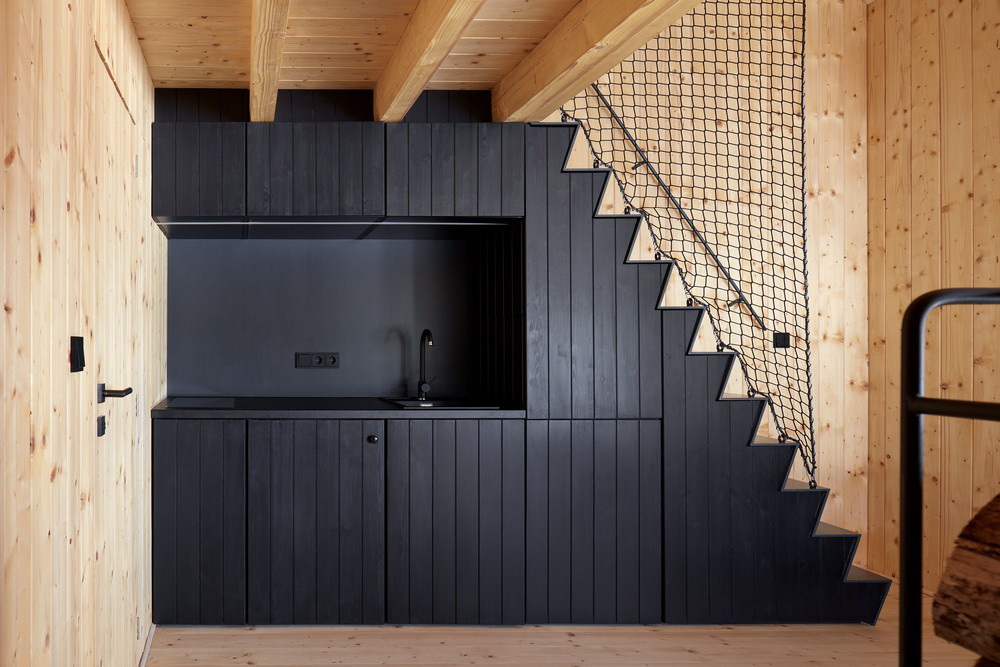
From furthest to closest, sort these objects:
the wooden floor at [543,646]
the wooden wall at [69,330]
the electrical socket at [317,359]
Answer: the electrical socket at [317,359] → the wooden floor at [543,646] → the wooden wall at [69,330]

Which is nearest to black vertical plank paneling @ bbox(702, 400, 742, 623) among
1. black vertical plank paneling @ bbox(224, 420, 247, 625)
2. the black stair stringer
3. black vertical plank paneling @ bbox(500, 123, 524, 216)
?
the black stair stringer

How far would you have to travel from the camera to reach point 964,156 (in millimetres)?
3664

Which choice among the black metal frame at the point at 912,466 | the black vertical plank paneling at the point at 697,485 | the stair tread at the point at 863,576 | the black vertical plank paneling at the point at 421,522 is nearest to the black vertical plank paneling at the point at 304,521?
the black vertical plank paneling at the point at 421,522

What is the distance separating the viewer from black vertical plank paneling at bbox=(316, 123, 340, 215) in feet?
11.1

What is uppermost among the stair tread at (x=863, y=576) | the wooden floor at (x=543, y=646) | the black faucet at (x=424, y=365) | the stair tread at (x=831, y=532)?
the black faucet at (x=424, y=365)

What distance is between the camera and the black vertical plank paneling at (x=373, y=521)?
331 cm

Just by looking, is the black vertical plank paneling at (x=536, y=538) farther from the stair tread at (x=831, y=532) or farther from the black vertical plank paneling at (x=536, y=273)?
the stair tread at (x=831, y=532)

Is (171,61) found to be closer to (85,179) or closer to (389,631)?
(85,179)

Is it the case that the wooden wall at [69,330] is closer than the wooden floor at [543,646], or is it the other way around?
the wooden wall at [69,330]

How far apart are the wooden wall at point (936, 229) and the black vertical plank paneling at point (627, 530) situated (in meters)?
1.52

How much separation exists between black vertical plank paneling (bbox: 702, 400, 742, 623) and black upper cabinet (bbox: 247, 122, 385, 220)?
5.78 feet

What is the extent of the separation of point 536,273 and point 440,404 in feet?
2.53

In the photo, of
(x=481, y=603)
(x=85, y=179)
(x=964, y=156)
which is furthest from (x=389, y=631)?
(x=964, y=156)

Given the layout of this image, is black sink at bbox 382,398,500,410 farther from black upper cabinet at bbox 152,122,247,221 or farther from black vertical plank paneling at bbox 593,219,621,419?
black upper cabinet at bbox 152,122,247,221
